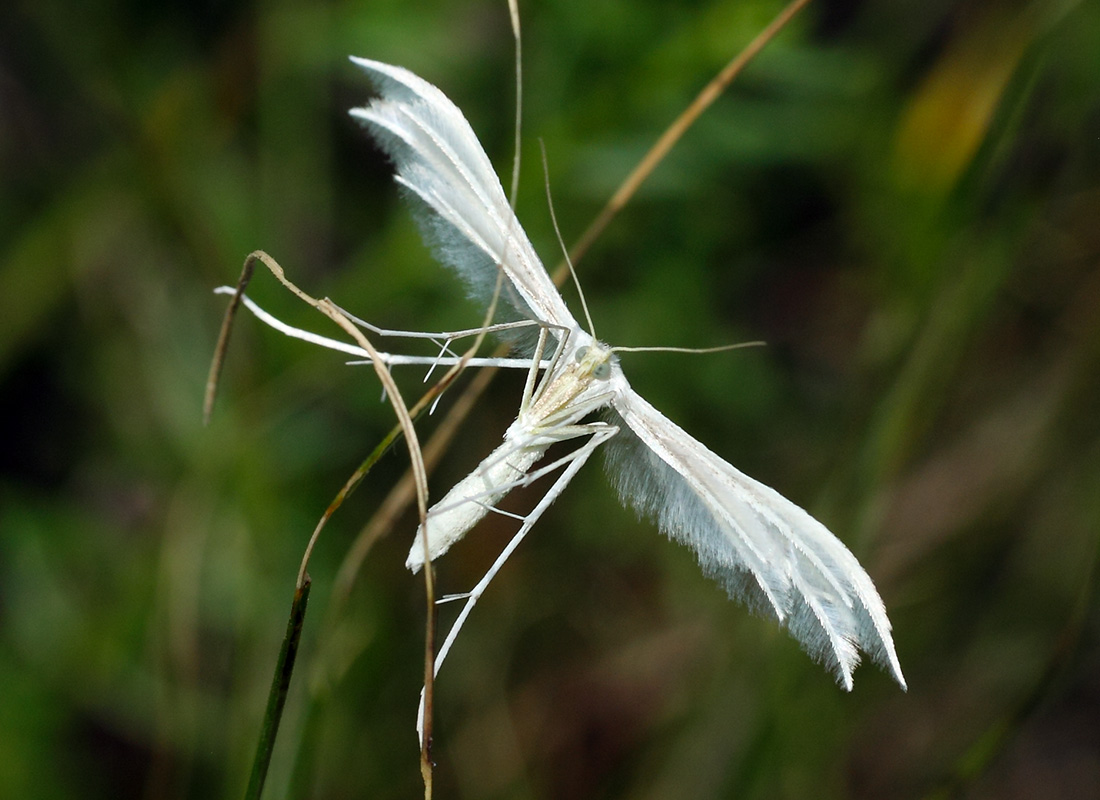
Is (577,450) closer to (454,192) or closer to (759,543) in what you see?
(759,543)

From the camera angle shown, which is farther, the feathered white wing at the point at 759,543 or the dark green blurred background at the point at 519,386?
the dark green blurred background at the point at 519,386

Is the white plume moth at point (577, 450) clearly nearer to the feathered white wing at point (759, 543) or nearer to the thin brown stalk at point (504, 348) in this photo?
the feathered white wing at point (759, 543)

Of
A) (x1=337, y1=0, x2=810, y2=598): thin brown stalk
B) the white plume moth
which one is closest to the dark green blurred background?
(x1=337, y1=0, x2=810, y2=598): thin brown stalk

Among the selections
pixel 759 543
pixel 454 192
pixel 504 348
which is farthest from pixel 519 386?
pixel 759 543

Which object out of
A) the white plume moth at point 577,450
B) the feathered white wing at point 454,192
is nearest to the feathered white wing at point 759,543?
the white plume moth at point 577,450

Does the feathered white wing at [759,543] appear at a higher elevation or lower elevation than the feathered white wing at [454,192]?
lower

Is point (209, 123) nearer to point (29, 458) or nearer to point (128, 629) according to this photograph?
point (29, 458)

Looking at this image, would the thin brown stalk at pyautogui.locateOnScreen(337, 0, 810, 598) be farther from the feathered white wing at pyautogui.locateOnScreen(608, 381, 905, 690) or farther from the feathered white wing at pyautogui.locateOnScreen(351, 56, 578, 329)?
the feathered white wing at pyautogui.locateOnScreen(608, 381, 905, 690)
